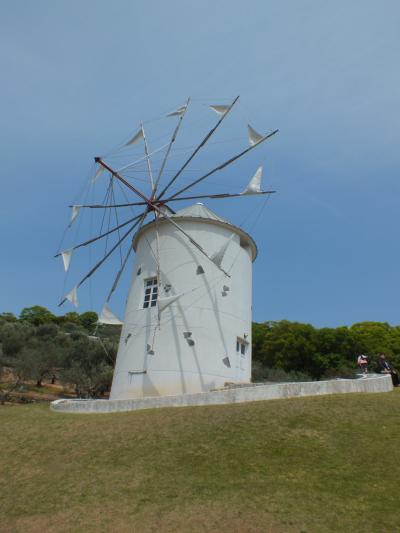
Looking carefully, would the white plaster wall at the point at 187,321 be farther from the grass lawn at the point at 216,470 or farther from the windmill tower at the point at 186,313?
the grass lawn at the point at 216,470

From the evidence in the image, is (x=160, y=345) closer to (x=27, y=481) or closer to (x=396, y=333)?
(x=27, y=481)

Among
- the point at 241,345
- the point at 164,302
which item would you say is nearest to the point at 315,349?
the point at 241,345

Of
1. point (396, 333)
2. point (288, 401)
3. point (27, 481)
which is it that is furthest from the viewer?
point (396, 333)

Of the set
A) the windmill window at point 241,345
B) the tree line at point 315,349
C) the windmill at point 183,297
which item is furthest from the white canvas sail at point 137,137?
the tree line at point 315,349

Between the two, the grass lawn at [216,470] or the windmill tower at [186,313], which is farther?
the windmill tower at [186,313]

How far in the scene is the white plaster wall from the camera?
21.1 meters

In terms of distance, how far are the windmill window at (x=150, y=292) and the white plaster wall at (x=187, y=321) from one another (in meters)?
0.26

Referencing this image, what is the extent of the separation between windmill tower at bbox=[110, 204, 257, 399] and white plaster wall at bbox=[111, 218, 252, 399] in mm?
44

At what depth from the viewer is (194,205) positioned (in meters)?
25.6

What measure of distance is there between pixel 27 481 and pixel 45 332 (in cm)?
4913

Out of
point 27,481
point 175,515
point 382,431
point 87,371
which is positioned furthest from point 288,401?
point 87,371

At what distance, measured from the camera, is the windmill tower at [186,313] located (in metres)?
21.1

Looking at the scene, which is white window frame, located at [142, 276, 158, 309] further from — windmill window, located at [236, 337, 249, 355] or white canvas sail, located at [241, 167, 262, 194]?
white canvas sail, located at [241, 167, 262, 194]

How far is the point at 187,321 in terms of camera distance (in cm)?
2169
